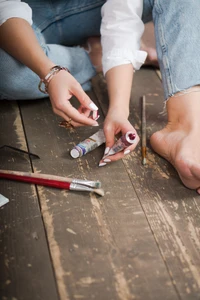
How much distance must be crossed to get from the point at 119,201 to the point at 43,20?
0.79 meters

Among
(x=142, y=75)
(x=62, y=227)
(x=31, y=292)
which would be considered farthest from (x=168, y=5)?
(x=31, y=292)

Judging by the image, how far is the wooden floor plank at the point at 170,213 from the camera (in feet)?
2.80

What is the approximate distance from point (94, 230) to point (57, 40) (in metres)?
0.90

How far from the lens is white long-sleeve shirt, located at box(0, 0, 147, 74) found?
4.06 feet

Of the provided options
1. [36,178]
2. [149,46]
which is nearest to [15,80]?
[36,178]

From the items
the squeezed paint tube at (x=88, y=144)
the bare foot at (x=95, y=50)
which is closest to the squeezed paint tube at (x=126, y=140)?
the squeezed paint tube at (x=88, y=144)

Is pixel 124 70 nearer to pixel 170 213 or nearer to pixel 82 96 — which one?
pixel 82 96

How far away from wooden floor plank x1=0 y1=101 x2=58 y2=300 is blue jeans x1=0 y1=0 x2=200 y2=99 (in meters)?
0.30

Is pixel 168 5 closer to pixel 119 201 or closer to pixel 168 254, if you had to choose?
pixel 119 201

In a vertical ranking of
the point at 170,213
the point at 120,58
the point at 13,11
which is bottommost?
the point at 170,213

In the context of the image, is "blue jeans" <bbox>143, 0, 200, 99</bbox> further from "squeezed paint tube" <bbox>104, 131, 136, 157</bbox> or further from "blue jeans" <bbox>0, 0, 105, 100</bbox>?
"blue jeans" <bbox>0, 0, 105, 100</bbox>

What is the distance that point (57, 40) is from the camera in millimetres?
1556

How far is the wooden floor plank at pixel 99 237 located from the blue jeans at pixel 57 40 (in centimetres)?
27

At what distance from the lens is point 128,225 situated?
96 cm
